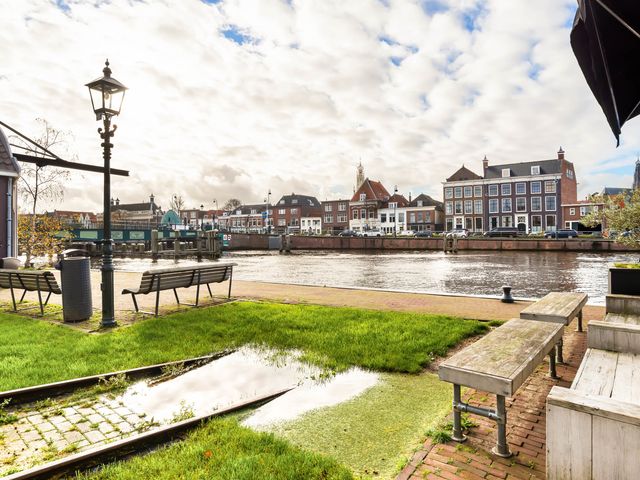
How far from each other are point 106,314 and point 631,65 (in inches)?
323

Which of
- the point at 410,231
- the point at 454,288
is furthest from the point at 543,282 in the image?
the point at 410,231

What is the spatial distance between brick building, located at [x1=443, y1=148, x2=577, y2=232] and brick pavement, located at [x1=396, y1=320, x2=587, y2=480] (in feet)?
218

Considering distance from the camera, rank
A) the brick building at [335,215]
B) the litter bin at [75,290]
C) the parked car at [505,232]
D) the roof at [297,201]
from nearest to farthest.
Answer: the litter bin at [75,290] < the parked car at [505,232] < the brick building at [335,215] < the roof at [297,201]

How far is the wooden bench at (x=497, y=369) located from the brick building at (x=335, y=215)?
86.6 metres

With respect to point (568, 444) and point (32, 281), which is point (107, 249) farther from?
point (568, 444)

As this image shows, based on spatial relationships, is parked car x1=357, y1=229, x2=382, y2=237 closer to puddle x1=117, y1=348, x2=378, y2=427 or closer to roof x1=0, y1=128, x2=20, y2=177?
roof x1=0, y1=128, x2=20, y2=177

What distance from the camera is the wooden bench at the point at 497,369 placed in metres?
2.79

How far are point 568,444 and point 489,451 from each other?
0.85m

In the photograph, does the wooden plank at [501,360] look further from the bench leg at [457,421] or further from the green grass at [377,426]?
the green grass at [377,426]

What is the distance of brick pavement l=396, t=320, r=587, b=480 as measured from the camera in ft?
8.64

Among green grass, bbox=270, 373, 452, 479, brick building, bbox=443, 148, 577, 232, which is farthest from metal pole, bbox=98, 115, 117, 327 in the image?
brick building, bbox=443, 148, 577, 232

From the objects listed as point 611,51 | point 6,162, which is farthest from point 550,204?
point 611,51

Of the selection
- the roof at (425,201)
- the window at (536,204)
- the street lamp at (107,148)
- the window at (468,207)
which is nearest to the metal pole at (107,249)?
the street lamp at (107,148)

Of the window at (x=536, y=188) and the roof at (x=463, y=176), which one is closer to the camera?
the window at (x=536, y=188)
